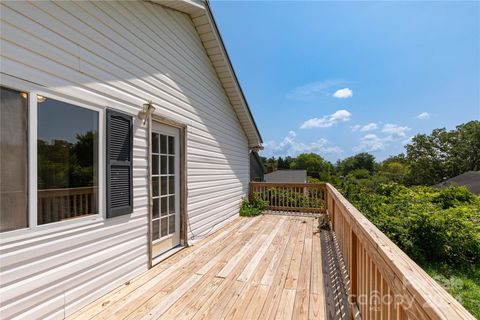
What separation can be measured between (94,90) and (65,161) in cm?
78

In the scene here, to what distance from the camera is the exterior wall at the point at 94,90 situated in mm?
1744

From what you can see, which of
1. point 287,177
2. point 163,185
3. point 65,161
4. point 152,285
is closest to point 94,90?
point 65,161

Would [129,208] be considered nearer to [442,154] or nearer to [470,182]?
[470,182]

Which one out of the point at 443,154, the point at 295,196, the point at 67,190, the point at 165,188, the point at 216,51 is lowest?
the point at 295,196

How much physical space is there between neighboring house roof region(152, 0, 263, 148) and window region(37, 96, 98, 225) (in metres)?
2.31

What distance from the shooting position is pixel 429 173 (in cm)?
2830

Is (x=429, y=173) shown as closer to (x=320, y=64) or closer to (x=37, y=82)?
(x=320, y=64)

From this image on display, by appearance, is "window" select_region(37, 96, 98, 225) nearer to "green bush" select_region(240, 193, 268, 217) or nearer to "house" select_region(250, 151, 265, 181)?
"green bush" select_region(240, 193, 268, 217)

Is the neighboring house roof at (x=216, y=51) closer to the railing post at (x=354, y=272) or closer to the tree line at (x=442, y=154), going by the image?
the railing post at (x=354, y=272)

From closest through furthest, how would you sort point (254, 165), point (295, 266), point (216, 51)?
1. point (295, 266)
2. point (216, 51)
3. point (254, 165)

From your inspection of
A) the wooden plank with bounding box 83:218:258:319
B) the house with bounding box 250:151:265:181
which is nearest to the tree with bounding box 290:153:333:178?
the house with bounding box 250:151:265:181

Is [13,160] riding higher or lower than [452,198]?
higher

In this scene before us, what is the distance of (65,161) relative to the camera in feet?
6.94

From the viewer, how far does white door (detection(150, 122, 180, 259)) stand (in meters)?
3.43
